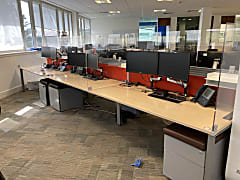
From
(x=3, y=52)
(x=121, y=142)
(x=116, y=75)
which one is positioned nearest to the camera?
(x=121, y=142)

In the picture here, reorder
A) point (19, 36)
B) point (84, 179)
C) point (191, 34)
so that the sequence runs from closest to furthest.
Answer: point (84, 179), point (19, 36), point (191, 34)

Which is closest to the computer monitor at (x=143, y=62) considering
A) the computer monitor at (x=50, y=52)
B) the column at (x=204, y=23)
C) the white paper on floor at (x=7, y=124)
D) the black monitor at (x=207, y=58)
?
the black monitor at (x=207, y=58)

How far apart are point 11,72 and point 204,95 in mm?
4943

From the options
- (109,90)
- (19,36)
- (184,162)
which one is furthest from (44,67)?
(184,162)

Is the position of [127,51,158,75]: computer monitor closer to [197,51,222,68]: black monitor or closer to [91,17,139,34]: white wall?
[197,51,222,68]: black monitor

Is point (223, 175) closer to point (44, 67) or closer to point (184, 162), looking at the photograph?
point (184, 162)

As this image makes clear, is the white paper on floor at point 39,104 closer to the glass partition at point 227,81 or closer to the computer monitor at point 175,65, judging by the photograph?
the computer monitor at point 175,65

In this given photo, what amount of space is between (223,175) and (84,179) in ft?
4.58

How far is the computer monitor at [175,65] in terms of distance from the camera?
221 cm

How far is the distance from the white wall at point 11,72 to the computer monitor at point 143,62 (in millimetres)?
3688

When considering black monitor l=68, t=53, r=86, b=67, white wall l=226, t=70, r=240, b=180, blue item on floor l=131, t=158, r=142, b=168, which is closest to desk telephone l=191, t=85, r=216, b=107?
white wall l=226, t=70, r=240, b=180

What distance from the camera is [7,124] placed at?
332 cm

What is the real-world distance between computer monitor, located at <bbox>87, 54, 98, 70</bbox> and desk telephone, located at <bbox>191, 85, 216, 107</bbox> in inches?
78.6

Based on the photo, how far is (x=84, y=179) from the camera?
77.8 inches
